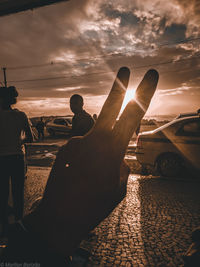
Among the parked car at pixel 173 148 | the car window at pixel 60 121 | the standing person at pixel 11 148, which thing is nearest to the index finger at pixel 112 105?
the standing person at pixel 11 148

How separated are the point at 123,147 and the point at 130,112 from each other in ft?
0.37

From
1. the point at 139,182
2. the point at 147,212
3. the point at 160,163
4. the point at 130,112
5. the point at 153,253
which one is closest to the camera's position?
the point at 130,112

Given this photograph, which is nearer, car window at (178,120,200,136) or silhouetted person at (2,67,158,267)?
silhouetted person at (2,67,158,267)

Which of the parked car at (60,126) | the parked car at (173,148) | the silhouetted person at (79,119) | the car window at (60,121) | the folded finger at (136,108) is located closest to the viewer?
the folded finger at (136,108)

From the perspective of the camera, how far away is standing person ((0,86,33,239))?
2255 millimetres

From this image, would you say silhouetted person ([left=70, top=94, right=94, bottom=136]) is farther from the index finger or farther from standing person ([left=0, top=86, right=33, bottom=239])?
the index finger

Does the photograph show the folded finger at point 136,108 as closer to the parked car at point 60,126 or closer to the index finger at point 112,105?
the index finger at point 112,105

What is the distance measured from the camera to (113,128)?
0.56 m

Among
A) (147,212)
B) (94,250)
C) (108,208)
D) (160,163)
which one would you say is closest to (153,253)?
(94,250)

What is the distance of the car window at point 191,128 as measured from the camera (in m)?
5.47

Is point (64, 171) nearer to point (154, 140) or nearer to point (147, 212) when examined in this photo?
point (147, 212)

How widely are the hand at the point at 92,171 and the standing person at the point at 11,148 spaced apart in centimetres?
193

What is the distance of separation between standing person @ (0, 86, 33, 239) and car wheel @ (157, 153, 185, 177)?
4.41 m

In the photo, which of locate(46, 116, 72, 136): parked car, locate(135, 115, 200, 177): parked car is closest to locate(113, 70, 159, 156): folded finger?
locate(135, 115, 200, 177): parked car
